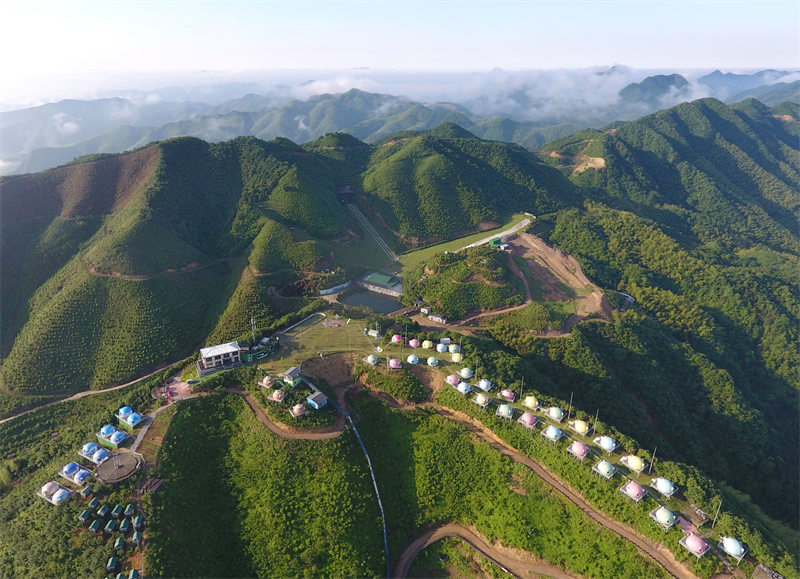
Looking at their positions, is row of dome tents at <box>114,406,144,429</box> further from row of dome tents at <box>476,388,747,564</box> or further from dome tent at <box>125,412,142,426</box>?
row of dome tents at <box>476,388,747,564</box>

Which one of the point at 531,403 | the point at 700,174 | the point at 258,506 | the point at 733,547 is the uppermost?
the point at 700,174

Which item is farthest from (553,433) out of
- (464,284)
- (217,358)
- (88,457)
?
(88,457)

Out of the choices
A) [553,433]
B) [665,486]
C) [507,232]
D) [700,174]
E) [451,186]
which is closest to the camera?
[665,486]

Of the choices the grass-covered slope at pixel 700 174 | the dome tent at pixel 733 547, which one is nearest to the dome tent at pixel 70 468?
the dome tent at pixel 733 547

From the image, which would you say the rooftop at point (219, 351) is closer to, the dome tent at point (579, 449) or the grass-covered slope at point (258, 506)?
the grass-covered slope at point (258, 506)

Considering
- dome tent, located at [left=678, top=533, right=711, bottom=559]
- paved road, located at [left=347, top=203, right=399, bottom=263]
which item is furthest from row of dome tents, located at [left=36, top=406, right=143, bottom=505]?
paved road, located at [left=347, top=203, right=399, bottom=263]

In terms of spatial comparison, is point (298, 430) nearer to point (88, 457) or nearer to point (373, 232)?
point (88, 457)
